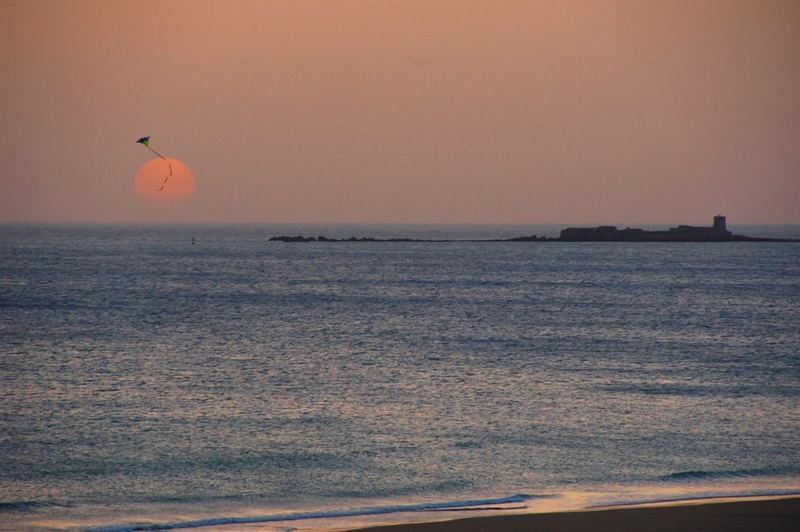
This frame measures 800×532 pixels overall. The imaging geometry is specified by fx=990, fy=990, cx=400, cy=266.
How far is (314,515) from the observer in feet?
55.7

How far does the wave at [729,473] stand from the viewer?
66.5 ft

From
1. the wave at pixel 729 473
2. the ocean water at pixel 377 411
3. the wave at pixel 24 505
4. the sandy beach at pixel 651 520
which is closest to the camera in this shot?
the sandy beach at pixel 651 520

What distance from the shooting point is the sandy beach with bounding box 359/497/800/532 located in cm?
1507

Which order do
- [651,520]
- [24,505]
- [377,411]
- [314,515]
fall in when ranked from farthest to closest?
1. [377,411]
2. [24,505]
3. [314,515]
4. [651,520]

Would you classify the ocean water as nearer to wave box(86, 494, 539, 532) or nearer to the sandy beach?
wave box(86, 494, 539, 532)

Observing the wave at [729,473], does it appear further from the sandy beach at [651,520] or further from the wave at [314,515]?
the wave at [314,515]

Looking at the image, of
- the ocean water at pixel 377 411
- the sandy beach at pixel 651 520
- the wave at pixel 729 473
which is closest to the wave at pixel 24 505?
the ocean water at pixel 377 411

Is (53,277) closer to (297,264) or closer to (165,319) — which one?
(297,264)

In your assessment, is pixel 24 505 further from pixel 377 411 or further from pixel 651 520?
pixel 377 411

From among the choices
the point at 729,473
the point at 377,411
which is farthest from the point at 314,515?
the point at 377,411

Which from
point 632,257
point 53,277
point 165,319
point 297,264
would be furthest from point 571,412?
point 632,257

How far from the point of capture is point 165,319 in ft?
206

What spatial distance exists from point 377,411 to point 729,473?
10.5 m

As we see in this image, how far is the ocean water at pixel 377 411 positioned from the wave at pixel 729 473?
0.27ft
